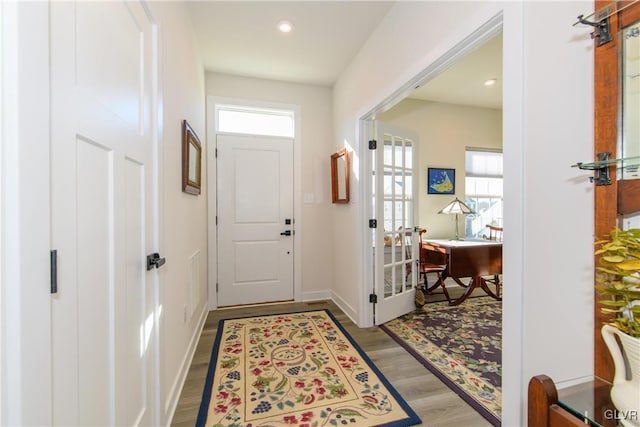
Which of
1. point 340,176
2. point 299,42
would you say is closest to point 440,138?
point 340,176

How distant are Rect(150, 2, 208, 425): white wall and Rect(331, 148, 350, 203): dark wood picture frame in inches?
59.2

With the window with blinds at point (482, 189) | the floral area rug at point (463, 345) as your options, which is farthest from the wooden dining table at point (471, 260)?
the window with blinds at point (482, 189)

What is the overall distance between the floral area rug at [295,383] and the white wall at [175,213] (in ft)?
0.91

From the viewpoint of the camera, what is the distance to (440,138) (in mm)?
4090

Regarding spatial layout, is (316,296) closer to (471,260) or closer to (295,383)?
(295,383)

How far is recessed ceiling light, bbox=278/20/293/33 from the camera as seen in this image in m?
2.33

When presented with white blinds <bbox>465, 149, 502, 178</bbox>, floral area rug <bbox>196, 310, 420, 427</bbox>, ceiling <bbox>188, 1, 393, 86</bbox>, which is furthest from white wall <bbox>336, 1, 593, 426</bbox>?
white blinds <bbox>465, 149, 502, 178</bbox>

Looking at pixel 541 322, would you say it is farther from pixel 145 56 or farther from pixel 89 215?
pixel 145 56

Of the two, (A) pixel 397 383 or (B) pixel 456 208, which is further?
(B) pixel 456 208

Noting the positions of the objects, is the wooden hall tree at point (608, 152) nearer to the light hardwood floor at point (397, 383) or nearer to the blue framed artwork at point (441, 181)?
the light hardwood floor at point (397, 383)

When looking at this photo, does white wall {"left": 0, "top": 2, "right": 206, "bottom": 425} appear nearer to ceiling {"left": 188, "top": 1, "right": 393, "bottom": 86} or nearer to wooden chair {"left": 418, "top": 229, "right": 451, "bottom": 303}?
ceiling {"left": 188, "top": 1, "right": 393, "bottom": 86}

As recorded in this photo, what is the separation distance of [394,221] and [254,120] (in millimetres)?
2112

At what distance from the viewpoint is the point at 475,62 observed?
2971mm

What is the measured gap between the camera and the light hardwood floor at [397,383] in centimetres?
153
